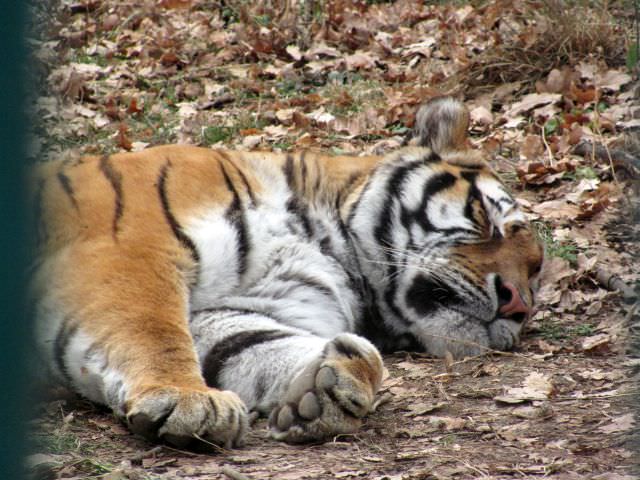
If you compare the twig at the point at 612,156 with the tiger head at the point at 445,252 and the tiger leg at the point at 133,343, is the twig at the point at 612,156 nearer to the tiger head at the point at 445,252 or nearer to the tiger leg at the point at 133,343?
the tiger head at the point at 445,252

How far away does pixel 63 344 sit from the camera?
266cm

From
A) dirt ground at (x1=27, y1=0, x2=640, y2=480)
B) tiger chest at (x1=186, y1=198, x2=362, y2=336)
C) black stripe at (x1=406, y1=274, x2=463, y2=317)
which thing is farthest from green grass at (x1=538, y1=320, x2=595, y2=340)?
tiger chest at (x1=186, y1=198, x2=362, y2=336)

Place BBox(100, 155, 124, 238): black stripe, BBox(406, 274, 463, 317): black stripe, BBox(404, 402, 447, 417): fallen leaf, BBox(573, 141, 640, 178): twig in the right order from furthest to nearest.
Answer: BBox(573, 141, 640, 178): twig
BBox(406, 274, 463, 317): black stripe
BBox(100, 155, 124, 238): black stripe
BBox(404, 402, 447, 417): fallen leaf

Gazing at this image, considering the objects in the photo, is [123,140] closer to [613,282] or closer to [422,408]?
[613,282]

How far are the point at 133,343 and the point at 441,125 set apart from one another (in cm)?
188

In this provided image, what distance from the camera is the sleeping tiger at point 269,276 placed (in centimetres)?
244

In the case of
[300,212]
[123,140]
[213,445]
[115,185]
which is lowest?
[123,140]

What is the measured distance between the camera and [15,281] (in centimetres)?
63

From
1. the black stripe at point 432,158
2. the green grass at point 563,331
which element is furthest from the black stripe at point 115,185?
the green grass at point 563,331

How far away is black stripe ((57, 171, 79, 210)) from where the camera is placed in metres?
3.03

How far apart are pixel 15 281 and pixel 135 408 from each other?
170 centimetres

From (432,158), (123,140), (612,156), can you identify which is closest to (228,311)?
(432,158)

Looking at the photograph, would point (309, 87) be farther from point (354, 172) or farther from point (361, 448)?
point (361, 448)

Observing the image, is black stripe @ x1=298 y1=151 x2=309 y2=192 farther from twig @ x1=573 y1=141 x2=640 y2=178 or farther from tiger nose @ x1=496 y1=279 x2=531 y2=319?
twig @ x1=573 y1=141 x2=640 y2=178
